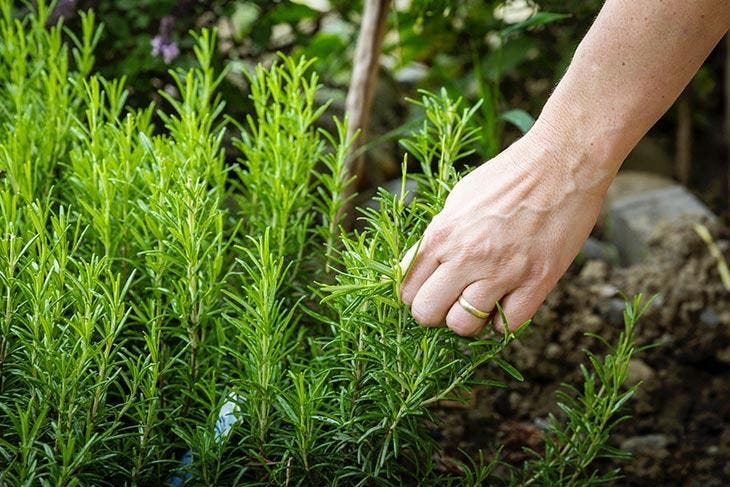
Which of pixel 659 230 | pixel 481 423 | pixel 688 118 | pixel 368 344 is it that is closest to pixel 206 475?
pixel 368 344

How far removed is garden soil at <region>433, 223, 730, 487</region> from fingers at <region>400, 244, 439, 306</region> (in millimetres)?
643

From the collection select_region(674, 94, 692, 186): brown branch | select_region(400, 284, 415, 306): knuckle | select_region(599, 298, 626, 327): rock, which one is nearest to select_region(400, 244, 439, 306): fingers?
select_region(400, 284, 415, 306): knuckle

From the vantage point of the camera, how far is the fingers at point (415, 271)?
1.19m

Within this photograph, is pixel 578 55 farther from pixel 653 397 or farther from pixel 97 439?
pixel 653 397

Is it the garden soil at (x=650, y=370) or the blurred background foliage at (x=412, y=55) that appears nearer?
the garden soil at (x=650, y=370)

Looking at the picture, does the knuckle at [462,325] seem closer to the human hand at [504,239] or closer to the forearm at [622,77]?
Answer: the human hand at [504,239]

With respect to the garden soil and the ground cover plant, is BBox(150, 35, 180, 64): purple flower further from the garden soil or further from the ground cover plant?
the garden soil

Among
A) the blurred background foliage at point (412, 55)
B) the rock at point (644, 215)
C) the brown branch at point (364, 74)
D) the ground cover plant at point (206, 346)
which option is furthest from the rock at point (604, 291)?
the ground cover plant at point (206, 346)

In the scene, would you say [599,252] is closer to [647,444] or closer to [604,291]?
[604,291]

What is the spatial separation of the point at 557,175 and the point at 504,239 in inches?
4.1

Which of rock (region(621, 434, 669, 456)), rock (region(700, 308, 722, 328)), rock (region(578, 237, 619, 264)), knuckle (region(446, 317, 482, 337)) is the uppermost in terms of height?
knuckle (region(446, 317, 482, 337))

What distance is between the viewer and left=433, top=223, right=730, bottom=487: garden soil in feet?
6.43

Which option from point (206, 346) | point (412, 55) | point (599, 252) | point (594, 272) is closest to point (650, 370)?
point (594, 272)

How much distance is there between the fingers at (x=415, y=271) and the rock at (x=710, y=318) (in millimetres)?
1546
